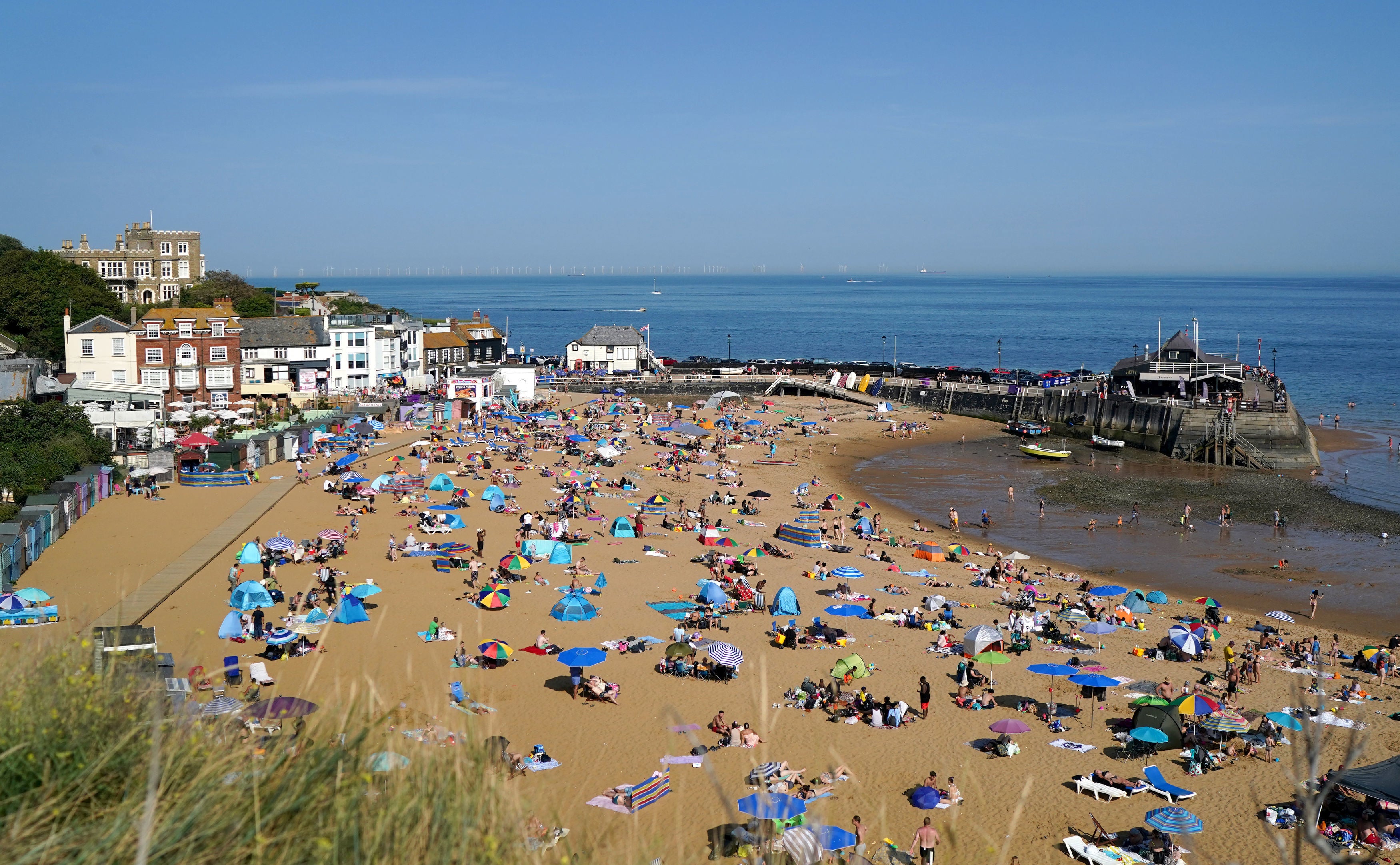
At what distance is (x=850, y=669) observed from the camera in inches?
791

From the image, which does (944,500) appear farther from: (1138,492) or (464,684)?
(464,684)

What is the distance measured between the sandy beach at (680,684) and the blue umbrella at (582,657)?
2.22ft

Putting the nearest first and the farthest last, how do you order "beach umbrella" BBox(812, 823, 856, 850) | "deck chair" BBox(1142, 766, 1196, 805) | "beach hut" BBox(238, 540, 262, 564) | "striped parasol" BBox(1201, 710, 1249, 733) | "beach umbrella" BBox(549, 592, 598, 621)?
"beach umbrella" BBox(812, 823, 856, 850), "deck chair" BBox(1142, 766, 1196, 805), "striped parasol" BBox(1201, 710, 1249, 733), "beach umbrella" BBox(549, 592, 598, 621), "beach hut" BBox(238, 540, 262, 564)

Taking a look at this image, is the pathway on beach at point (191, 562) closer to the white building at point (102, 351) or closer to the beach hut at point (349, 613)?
the beach hut at point (349, 613)

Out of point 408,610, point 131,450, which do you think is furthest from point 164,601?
point 131,450

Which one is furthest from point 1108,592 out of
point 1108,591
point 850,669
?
point 850,669

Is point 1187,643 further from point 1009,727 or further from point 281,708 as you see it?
point 281,708

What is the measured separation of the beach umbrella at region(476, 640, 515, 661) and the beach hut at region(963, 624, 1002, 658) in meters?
8.96

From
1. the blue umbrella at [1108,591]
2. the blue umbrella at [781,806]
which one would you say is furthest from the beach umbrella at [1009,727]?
the blue umbrella at [1108,591]

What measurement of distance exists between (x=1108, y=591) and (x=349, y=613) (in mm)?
18975

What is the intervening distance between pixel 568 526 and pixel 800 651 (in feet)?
39.2

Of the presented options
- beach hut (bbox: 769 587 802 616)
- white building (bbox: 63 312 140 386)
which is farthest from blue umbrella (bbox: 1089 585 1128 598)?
white building (bbox: 63 312 140 386)

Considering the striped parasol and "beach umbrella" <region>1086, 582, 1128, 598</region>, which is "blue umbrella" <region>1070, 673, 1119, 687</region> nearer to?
the striped parasol

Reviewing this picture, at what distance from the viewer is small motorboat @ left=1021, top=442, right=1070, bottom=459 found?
172ft
